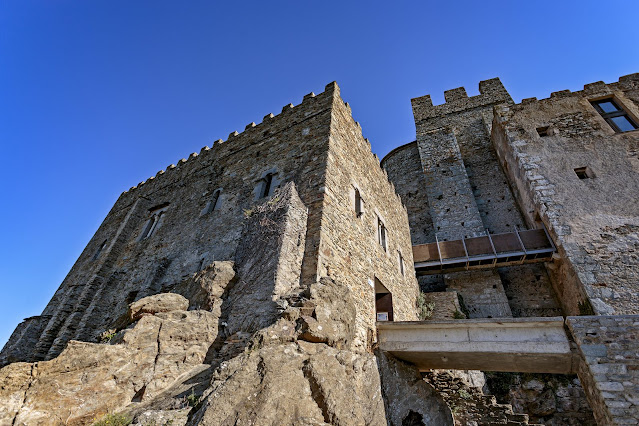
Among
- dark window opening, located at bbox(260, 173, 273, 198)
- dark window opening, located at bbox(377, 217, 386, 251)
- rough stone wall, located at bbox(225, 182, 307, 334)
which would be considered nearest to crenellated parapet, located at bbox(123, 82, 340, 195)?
dark window opening, located at bbox(260, 173, 273, 198)

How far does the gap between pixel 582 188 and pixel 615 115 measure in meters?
4.68

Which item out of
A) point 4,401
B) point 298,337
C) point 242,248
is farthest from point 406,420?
point 4,401

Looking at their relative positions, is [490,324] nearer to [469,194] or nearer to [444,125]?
[469,194]

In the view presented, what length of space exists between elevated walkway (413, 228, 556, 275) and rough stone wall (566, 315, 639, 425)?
17.6 feet

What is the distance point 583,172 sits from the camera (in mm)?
11016

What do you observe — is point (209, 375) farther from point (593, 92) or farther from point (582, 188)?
point (593, 92)

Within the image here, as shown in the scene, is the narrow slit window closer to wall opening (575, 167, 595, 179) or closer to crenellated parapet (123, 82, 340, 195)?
crenellated parapet (123, 82, 340, 195)

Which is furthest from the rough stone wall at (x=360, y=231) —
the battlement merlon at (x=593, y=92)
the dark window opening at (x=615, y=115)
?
the dark window opening at (x=615, y=115)

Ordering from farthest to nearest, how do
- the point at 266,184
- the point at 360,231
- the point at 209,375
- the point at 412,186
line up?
the point at 412,186, the point at 266,184, the point at 360,231, the point at 209,375

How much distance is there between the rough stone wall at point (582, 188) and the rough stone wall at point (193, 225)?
823cm

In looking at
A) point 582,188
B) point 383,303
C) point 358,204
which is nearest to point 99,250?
point 358,204

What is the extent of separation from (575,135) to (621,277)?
5.99 metres

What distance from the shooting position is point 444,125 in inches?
768

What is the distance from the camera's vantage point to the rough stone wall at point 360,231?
6484 mm
